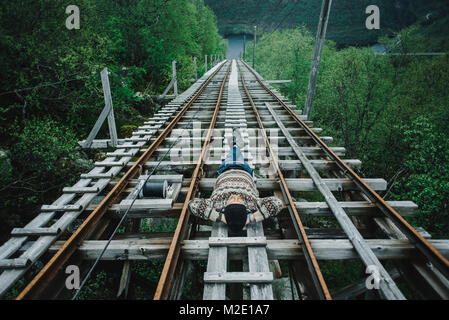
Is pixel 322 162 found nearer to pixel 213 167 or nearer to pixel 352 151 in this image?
pixel 213 167

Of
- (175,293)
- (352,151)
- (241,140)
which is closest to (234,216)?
(175,293)

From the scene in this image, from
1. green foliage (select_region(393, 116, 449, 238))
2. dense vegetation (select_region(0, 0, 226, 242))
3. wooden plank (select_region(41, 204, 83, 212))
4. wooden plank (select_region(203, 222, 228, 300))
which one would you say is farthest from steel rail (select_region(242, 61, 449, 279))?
dense vegetation (select_region(0, 0, 226, 242))

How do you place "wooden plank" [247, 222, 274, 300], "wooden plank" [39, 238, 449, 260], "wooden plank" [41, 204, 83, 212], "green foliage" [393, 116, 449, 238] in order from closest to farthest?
"wooden plank" [247, 222, 274, 300] → "wooden plank" [39, 238, 449, 260] → "wooden plank" [41, 204, 83, 212] → "green foliage" [393, 116, 449, 238]

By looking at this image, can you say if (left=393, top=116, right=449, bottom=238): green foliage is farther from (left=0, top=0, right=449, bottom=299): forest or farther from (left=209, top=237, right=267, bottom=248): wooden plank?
(left=209, top=237, right=267, bottom=248): wooden plank

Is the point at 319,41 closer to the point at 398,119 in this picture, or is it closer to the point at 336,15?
the point at 398,119

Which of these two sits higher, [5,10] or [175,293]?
[5,10]

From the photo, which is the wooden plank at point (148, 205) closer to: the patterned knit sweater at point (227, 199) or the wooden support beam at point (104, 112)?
the patterned knit sweater at point (227, 199)
